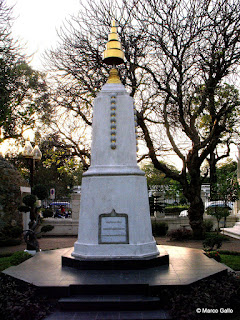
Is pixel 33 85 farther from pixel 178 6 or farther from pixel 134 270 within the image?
pixel 134 270

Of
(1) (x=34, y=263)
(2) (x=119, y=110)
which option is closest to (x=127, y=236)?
(1) (x=34, y=263)

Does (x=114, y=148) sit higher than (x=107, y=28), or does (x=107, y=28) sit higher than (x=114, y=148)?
(x=107, y=28)

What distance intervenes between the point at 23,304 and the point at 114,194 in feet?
9.68

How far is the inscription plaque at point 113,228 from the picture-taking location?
23.9 ft

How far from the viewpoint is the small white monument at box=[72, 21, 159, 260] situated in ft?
23.9

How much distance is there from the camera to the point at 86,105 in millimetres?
16125

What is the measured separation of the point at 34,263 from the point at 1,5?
30.9 feet

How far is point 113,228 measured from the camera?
7.32 metres

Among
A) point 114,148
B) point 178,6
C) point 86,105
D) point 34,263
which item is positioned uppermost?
point 178,6

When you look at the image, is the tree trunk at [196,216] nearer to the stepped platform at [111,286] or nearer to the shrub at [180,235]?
the shrub at [180,235]

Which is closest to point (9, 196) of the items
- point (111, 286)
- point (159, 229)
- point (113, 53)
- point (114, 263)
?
point (159, 229)

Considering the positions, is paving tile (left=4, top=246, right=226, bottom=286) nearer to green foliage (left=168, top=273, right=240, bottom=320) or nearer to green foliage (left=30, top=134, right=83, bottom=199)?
green foliage (left=168, top=273, right=240, bottom=320)

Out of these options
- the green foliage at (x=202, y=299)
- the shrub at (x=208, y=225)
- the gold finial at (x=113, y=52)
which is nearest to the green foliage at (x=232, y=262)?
the green foliage at (x=202, y=299)

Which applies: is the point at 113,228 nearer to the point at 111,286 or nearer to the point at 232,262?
the point at 111,286
